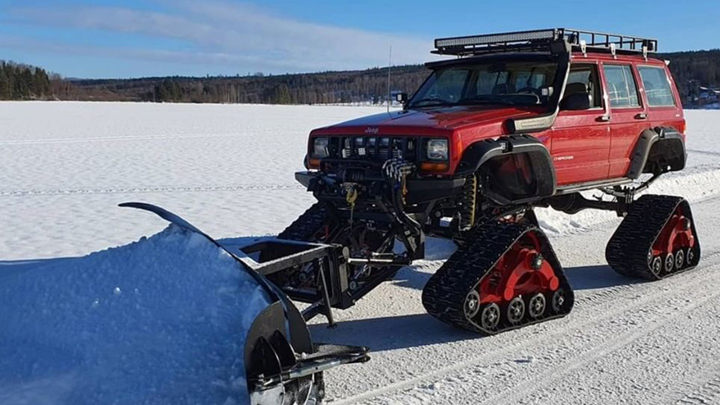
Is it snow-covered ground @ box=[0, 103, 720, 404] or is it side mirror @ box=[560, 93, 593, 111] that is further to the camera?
side mirror @ box=[560, 93, 593, 111]

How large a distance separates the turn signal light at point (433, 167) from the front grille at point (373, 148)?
8 centimetres

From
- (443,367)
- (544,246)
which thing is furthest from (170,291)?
(544,246)

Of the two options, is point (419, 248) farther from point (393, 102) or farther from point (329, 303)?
point (393, 102)

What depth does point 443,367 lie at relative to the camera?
4.85 m

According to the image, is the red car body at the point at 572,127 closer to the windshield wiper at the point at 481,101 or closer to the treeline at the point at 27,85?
the windshield wiper at the point at 481,101

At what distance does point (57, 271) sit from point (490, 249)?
119 inches

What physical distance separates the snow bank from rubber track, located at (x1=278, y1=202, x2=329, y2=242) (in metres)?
2.46

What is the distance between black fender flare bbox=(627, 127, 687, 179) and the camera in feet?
24.4

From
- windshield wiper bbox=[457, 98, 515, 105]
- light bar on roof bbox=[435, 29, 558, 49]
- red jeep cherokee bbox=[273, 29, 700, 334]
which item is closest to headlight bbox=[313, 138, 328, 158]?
red jeep cherokee bbox=[273, 29, 700, 334]

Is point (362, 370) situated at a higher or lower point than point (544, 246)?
lower

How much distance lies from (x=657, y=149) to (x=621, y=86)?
111 centimetres

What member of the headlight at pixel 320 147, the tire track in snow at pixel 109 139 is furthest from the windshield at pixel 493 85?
the tire track in snow at pixel 109 139

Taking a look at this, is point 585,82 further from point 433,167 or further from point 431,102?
point 433,167

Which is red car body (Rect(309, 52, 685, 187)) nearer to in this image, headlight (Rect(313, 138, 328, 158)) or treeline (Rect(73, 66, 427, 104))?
headlight (Rect(313, 138, 328, 158))
